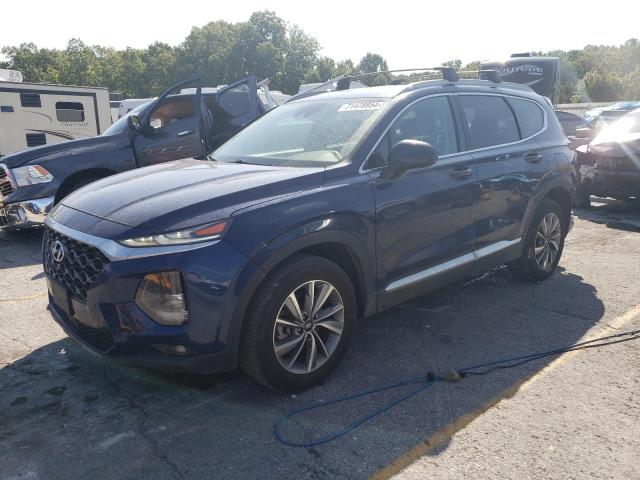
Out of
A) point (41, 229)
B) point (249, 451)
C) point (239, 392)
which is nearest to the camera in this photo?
point (249, 451)

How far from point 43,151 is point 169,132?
1542 millimetres

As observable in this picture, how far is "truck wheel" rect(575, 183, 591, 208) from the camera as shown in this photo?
28.4ft

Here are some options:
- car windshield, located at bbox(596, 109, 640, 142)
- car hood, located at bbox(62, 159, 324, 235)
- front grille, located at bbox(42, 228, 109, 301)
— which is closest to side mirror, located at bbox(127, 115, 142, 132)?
car hood, located at bbox(62, 159, 324, 235)

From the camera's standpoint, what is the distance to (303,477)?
2514mm

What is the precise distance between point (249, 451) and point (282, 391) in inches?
20.0

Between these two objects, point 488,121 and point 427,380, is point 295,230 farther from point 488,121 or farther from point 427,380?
point 488,121

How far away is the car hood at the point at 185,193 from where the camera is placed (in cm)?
287

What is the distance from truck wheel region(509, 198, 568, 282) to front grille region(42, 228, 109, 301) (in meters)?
3.64

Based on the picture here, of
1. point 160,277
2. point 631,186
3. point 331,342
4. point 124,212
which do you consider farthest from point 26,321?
point 631,186

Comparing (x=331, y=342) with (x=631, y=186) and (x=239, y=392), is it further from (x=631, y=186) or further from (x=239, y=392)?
(x=631, y=186)

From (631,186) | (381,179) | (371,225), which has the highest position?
(381,179)

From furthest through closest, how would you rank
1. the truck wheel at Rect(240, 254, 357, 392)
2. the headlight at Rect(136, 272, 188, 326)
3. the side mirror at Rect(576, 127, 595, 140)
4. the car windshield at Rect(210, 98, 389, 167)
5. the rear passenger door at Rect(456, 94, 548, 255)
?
1. the side mirror at Rect(576, 127, 595, 140)
2. the rear passenger door at Rect(456, 94, 548, 255)
3. the car windshield at Rect(210, 98, 389, 167)
4. the truck wheel at Rect(240, 254, 357, 392)
5. the headlight at Rect(136, 272, 188, 326)

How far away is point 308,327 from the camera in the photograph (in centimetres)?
319

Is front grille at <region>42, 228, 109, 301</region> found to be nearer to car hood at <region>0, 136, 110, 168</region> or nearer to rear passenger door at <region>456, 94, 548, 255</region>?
rear passenger door at <region>456, 94, 548, 255</region>
